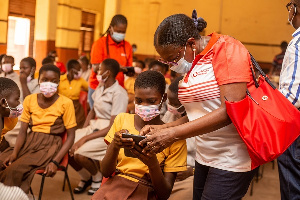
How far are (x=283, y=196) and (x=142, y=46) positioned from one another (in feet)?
39.7

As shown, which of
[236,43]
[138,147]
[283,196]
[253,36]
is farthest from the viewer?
[253,36]

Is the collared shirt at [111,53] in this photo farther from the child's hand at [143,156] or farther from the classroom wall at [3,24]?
the classroom wall at [3,24]

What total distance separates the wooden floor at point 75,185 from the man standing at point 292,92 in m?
2.36

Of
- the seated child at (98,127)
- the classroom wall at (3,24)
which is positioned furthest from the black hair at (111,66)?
the classroom wall at (3,24)

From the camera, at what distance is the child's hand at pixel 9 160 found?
151 inches

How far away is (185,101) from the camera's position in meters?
2.08

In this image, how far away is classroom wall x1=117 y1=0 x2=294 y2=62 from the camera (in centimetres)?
1282

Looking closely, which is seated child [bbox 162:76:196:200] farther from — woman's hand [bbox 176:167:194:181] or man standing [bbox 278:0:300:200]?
man standing [bbox 278:0:300:200]

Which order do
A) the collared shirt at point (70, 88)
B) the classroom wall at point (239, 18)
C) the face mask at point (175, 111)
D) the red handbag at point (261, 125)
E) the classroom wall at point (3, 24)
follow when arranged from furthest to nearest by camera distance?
1. the classroom wall at point (239, 18)
2. the classroom wall at point (3, 24)
3. the collared shirt at point (70, 88)
4. the face mask at point (175, 111)
5. the red handbag at point (261, 125)

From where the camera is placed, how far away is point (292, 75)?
2441mm

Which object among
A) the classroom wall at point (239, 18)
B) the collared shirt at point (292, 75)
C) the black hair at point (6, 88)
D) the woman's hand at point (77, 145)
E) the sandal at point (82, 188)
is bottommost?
the sandal at point (82, 188)

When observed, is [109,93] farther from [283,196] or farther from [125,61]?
[283,196]

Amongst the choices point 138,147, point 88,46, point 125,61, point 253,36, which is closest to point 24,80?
point 125,61

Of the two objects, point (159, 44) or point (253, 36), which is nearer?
point (159, 44)
